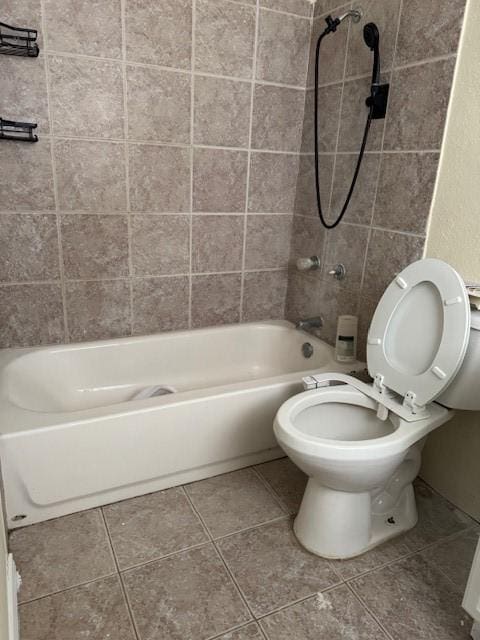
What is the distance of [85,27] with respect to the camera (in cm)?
170

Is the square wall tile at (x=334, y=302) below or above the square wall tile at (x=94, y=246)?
below

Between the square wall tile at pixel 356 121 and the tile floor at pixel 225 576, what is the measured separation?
1388 mm

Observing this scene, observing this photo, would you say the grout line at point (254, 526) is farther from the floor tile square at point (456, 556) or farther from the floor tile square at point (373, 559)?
the floor tile square at point (456, 556)

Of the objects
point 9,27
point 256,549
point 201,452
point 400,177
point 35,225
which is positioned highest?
point 9,27

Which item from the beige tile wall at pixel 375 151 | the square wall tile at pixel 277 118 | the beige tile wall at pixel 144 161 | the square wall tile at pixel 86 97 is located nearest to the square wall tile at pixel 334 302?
the beige tile wall at pixel 375 151

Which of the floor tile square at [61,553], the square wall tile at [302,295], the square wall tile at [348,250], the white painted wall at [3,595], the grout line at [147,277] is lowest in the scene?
the floor tile square at [61,553]

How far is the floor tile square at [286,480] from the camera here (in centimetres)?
169

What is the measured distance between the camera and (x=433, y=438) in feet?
5.68

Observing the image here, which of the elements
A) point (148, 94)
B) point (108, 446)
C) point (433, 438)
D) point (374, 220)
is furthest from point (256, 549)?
point (148, 94)

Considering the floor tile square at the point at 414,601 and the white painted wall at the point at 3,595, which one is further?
the floor tile square at the point at 414,601

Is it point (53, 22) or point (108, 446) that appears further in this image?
point (53, 22)

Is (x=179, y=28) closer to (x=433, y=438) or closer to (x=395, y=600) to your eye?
(x=433, y=438)

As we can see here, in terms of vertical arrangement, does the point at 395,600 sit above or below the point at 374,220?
below

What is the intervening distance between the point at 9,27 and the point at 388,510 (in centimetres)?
206
